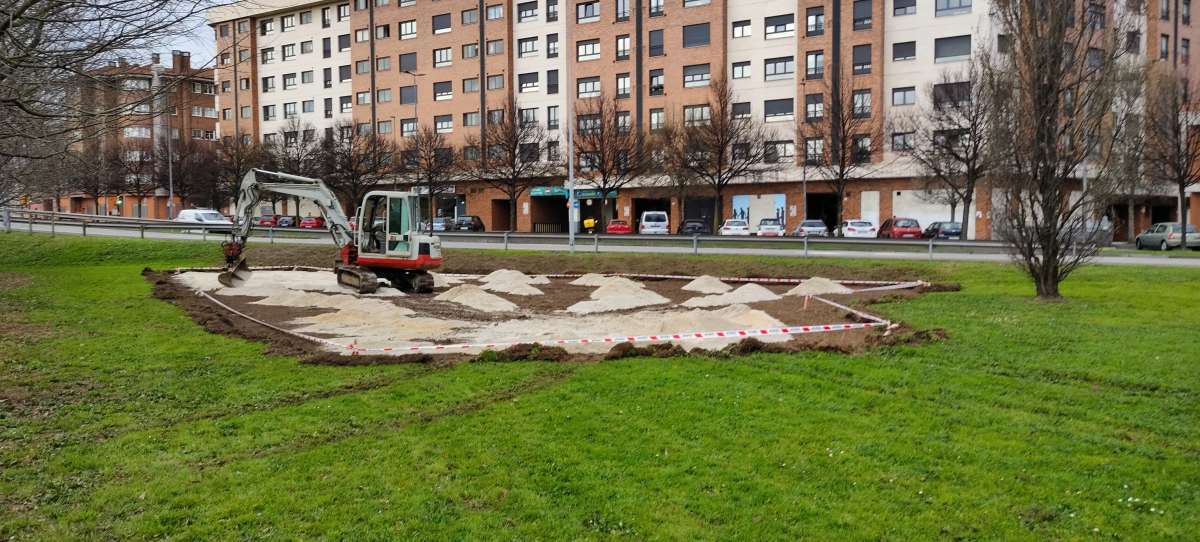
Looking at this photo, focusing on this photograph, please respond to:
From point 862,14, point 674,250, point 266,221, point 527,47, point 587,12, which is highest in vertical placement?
point 587,12

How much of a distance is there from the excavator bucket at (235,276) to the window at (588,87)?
143 feet

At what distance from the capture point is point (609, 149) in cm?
5731

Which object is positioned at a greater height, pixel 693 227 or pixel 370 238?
pixel 693 227

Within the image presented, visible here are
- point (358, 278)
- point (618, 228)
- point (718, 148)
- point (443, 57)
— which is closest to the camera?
point (358, 278)

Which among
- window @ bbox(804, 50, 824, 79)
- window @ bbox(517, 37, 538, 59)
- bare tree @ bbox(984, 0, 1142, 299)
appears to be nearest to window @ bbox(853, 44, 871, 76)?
window @ bbox(804, 50, 824, 79)

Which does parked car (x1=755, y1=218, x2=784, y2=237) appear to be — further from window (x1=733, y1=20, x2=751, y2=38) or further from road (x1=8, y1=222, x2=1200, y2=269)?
road (x1=8, y1=222, x2=1200, y2=269)

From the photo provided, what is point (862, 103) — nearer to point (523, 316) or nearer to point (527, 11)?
point (527, 11)

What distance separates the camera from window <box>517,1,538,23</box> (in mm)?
68500

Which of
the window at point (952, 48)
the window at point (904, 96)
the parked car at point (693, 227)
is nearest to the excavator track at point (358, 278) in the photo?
the parked car at point (693, 227)

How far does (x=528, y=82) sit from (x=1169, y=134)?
142 feet

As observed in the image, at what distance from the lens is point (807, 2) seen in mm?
57719

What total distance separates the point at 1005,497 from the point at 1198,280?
Result: 1912cm

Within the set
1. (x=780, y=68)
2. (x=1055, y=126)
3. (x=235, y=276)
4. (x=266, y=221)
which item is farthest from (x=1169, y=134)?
(x=266, y=221)

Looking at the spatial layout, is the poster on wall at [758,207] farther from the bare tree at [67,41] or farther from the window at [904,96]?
the bare tree at [67,41]
